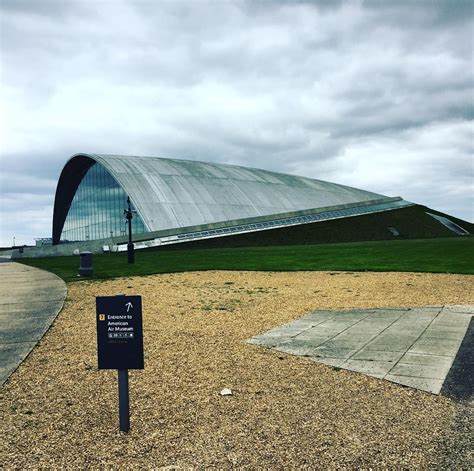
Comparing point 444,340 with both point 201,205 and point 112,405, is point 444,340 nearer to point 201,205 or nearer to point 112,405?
point 112,405

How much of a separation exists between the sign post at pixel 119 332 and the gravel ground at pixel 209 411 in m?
0.80

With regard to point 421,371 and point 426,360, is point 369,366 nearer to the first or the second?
point 421,371

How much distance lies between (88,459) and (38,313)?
818 centimetres

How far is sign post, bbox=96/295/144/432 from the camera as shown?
15.9ft

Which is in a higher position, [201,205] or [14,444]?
[201,205]

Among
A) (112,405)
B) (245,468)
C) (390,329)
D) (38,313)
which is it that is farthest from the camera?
(38,313)

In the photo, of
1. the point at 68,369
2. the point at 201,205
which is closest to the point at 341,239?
the point at 201,205

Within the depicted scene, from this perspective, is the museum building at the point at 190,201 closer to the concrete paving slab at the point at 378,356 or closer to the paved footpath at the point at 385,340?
the paved footpath at the point at 385,340

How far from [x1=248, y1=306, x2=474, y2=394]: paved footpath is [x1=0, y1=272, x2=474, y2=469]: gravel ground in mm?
407

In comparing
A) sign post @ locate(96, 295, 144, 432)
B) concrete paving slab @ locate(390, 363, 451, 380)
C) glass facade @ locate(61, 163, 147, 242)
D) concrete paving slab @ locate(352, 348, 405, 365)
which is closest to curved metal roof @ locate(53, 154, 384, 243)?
glass facade @ locate(61, 163, 147, 242)

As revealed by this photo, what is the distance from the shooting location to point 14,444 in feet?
15.8

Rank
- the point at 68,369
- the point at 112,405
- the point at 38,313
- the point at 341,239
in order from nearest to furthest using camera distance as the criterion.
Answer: the point at 112,405 < the point at 68,369 < the point at 38,313 < the point at 341,239

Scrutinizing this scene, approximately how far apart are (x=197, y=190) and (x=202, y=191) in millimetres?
612

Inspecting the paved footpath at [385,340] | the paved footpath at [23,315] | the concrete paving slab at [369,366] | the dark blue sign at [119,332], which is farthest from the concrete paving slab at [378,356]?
the paved footpath at [23,315]
